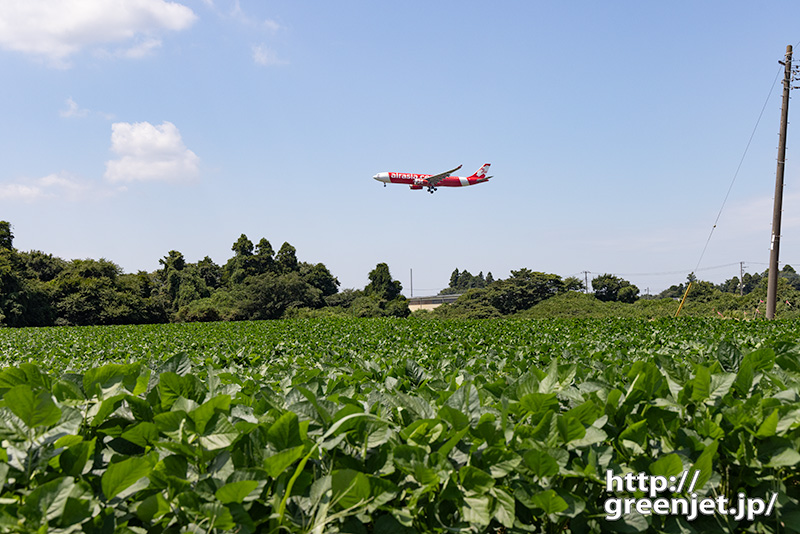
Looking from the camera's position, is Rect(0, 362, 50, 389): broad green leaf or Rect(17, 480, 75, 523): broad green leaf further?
Rect(0, 362, 50, 389): broad green leaf

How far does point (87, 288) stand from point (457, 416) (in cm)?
5660

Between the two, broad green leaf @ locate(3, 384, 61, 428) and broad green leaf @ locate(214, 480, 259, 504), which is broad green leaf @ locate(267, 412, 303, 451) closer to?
broad green leaf @ locate(214, 480, 259, 504)

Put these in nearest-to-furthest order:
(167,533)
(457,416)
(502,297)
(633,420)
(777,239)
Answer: (167,533), (457,416), (633,420), (777,239), (502,297)

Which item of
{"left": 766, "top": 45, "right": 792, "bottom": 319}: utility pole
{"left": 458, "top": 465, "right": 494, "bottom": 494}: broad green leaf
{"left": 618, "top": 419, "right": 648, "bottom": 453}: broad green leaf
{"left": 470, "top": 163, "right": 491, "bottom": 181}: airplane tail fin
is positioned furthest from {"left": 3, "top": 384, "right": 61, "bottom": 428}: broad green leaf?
{"left": 470, "top": 163, "right": 491, "bottom": 181}: airplane tail fin

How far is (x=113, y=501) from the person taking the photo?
45.3 inches

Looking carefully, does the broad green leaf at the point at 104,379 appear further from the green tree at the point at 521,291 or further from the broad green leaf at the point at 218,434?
the green tree at the point at 521,291

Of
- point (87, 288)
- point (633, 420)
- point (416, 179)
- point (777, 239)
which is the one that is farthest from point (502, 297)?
point (633, 420)

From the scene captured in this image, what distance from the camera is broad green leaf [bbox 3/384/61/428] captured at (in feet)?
3.94

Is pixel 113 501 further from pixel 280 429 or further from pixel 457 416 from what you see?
pixel 457 416

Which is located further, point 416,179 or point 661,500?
point 416,179

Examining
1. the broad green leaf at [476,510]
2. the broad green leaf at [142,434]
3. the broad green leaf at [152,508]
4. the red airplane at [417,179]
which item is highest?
the red airplane at [417,179]

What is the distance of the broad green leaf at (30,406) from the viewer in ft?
3.94

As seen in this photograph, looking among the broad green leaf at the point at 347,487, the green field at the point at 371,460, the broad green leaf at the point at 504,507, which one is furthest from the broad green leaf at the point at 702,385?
the broad green leaf at the point at 347,487

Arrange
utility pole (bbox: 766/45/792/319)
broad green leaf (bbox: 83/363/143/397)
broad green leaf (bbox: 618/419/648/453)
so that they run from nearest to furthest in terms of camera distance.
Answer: broad green leaf (bbox: 618/419/648/453), broad green leaf (bbox: 83/363/143/397), utility pole (bbox: 766/45/792/319)
